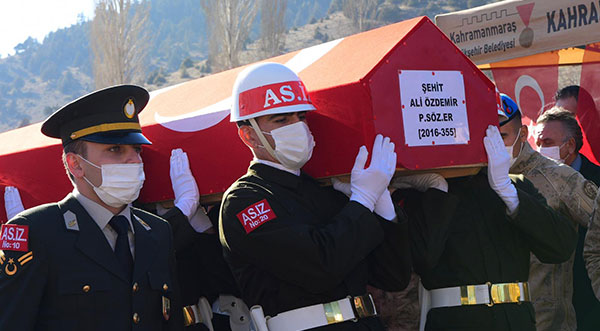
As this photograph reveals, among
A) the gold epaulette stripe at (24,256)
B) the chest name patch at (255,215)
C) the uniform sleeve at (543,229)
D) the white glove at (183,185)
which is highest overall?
the gold epaulette stripe at (24,256)

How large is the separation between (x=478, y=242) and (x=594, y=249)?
0.69 meters

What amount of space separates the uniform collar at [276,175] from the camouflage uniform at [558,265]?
201 cm

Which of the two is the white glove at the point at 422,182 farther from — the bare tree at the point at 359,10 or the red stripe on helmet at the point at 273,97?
the bare tree at the point at 359,10

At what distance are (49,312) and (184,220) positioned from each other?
1.15 m

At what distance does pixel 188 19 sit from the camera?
141 meters

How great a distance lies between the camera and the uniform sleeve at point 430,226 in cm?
332

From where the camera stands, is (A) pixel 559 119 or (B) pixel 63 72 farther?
(B) pixel 63 72

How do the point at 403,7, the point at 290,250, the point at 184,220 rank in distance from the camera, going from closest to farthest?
the point at 290,250 → the point at 184,220 → the point at 403,7

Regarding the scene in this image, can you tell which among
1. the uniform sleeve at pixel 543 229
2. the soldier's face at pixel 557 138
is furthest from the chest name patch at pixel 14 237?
the soldier's face at pixel 557 138

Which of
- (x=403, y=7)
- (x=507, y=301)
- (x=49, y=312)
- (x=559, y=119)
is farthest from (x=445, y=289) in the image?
(x=403, y=7)

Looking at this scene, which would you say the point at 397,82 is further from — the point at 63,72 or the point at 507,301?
the point at 63,72

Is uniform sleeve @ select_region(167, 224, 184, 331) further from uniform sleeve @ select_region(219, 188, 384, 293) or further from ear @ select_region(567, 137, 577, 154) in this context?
ear @ select_region(567, 137, 577, 154)

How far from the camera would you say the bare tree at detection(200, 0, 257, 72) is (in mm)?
32094

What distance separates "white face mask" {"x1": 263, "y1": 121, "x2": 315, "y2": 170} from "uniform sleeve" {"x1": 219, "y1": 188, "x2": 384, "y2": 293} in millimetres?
212
